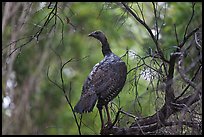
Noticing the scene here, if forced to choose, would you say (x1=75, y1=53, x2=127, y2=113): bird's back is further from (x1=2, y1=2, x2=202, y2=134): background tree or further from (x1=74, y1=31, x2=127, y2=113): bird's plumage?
(x1=2, y1=2, x2=202, y2=134): background tree

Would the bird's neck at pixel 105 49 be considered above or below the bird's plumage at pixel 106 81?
above

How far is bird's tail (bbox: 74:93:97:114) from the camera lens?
3324 mm

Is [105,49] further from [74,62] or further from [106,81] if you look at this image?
[74,62]

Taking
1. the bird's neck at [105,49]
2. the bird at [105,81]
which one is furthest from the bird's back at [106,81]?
the bird's neck at [105,49]

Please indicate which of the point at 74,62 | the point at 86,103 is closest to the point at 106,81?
the point at 86,103

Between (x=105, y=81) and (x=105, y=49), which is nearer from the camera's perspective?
(x=105, y=81)

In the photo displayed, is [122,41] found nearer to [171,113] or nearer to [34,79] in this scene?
[34,79]

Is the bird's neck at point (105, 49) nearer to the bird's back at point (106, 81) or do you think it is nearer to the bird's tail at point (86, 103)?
the bird's back at point (106, 81)

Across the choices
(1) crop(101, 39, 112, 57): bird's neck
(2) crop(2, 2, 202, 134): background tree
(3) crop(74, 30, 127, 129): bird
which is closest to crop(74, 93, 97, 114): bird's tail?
(3) crop(74, 30, 127, 129): bird

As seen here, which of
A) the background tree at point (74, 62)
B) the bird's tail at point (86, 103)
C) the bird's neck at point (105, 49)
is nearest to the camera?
the bird's tail at point (86, 103)

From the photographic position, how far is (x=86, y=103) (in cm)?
334

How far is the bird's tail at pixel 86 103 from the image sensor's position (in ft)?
10.9

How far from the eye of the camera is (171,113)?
3.35 metres

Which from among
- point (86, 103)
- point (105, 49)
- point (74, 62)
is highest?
point (74, 62)
